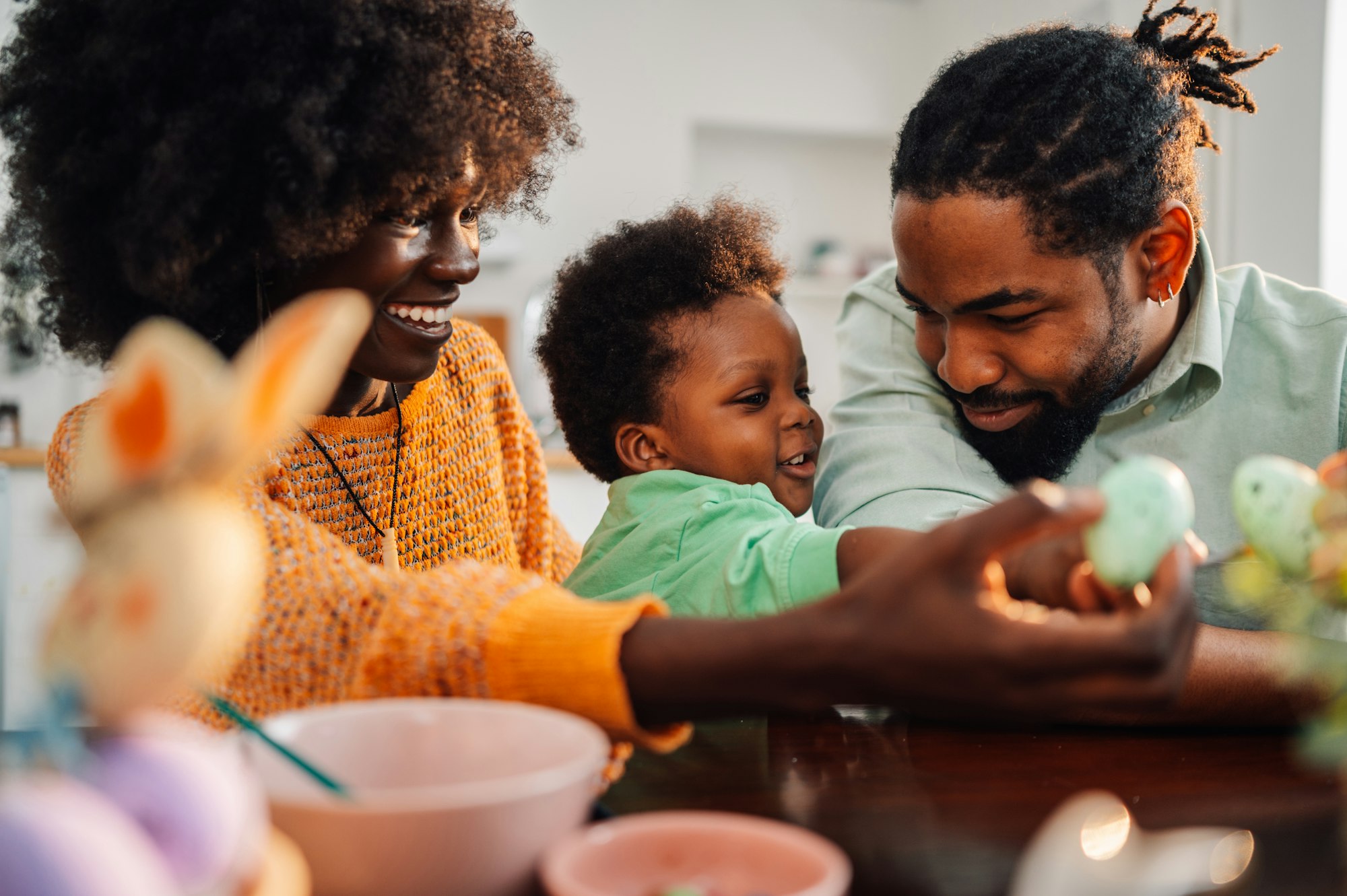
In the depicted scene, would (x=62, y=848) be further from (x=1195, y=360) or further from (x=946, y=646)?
(x=1195, y=360)

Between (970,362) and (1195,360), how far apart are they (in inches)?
11.9

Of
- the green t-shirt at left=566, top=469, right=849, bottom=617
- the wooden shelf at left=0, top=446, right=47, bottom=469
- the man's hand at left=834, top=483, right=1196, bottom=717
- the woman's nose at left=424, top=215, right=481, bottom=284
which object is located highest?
the woman's nose at left=424, top=215, right=481, bottom=284

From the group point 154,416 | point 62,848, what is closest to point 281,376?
point 154,416

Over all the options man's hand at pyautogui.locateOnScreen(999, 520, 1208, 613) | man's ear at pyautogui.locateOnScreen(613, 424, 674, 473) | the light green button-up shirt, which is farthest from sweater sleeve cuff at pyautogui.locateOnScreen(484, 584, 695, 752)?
man's ear at pyautogui.locateOnScreen(613, 424, 674, 473)

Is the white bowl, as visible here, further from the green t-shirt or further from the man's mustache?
the man's mustache

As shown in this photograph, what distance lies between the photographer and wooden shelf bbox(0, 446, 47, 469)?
2879mm

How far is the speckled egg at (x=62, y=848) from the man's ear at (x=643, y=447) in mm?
1037

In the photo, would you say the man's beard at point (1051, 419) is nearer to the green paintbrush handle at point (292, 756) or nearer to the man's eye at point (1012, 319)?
the man's eye at point (1012, 319)

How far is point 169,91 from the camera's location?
2.93ft

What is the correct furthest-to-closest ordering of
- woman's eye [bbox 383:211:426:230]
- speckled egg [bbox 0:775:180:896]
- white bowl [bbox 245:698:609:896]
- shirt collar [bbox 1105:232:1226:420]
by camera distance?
shirt collar [bbox 1105:232:1226:420] → woman's eye [bbox 383:211:426:230] → white bowl [bbox 245:698:609:896] → speckled egg [bbox 0:775:180:896]

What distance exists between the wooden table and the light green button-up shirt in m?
0.39

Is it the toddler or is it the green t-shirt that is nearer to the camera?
the green t-shirt

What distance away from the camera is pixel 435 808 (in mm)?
421

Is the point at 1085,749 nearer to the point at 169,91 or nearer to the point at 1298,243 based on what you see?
the point at 169,91
